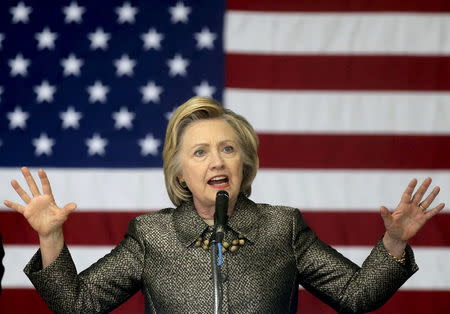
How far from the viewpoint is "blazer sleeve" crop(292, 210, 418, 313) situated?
227 cm

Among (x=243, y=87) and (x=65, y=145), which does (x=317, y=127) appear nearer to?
(x=243, y=87)

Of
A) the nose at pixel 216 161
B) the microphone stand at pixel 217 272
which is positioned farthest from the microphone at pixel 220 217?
the nose at pixel 216 161

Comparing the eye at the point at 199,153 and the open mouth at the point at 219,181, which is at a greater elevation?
the eye at the point at 199,153

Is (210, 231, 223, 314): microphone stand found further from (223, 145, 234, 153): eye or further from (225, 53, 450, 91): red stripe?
(225, 53, 450, 91): red stripe

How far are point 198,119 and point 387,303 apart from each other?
138cm

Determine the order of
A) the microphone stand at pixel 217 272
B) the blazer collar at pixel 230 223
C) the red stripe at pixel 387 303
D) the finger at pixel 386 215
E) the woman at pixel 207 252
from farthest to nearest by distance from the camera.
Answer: the red stripe at pixel 387 303 → the blazer collar at pixel 230 223 → the woman at pixel 207 252 → the finger at pixel 386 215 → the microphone stand at pixel 217 272

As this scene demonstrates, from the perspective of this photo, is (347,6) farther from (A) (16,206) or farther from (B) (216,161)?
(A) (16,206)

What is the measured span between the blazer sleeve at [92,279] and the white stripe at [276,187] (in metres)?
0.89

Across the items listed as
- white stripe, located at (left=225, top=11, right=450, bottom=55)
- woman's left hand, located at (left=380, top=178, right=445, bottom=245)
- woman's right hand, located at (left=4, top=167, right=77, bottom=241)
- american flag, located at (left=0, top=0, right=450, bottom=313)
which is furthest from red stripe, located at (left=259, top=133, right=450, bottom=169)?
woman's right hand, located at (left=4, top=167, right=77, bottom=241)

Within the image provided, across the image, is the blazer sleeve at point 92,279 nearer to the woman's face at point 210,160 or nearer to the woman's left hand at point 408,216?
the woman's face at point 210,160

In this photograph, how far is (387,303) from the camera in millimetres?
3334

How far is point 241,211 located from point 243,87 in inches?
41.4

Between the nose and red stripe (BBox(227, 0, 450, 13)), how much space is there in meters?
1.25

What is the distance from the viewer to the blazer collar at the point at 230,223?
236 centimetres
